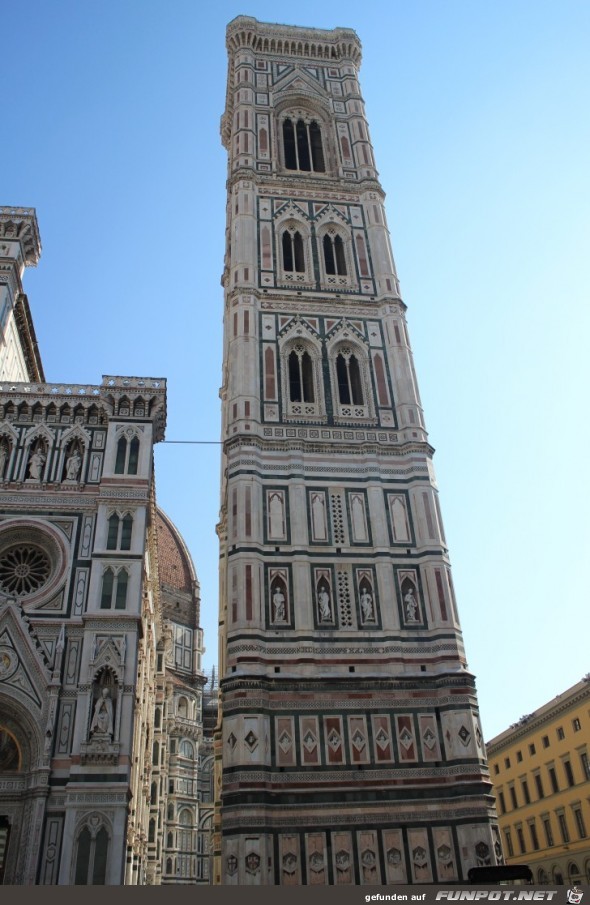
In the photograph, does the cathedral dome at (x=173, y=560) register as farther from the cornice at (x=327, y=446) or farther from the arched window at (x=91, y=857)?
the arched window at (x=91, y=857)

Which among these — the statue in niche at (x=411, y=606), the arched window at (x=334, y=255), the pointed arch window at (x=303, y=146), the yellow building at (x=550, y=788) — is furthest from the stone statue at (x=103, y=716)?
the yellow building at (x=550, y=788)

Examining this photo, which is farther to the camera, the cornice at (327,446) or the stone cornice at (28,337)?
the stone cornice at (28,337)

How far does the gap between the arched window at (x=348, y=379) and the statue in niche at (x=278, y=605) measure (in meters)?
6.90

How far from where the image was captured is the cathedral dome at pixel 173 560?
181 ft

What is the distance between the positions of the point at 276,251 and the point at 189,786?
31.9 metres

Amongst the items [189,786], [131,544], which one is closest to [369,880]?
[131,544]

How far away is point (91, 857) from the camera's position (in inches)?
683

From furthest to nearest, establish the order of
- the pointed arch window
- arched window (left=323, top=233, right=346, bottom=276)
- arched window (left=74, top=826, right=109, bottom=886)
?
the pointed arch window → arched window (left=323, top=233, right=346, bottom=276) → arched window (left=74, top=826, right=109, bottom=886)

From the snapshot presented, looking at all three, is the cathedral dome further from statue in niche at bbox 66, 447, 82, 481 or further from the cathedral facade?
statue in niche at bbox 66, 447, 82, 481

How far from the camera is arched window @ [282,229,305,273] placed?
94.9 ft

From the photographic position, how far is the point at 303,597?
21688 mm

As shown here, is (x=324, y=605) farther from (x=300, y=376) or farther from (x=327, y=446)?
(x=300, y=376)

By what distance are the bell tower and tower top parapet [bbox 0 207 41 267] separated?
21.8 feet

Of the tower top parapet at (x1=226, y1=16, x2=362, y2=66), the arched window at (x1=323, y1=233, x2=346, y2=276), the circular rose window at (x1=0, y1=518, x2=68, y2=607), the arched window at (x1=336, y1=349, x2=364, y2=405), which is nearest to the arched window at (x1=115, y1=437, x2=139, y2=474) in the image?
the circular rose window at (x1=0, y1=518, x2=68, y2=607)
